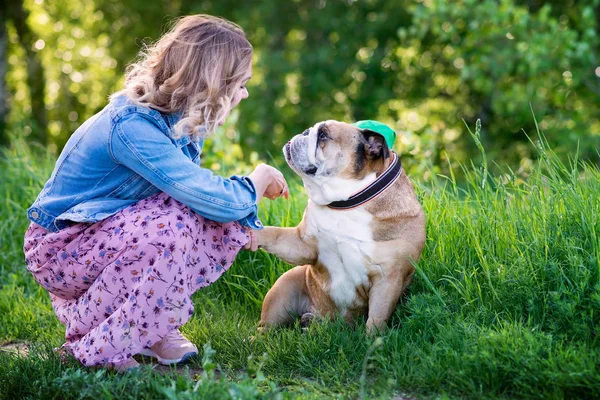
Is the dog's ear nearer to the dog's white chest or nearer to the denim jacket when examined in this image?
the dog's white chest

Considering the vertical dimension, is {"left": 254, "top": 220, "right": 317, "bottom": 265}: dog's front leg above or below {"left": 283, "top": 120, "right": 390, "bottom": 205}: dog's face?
below

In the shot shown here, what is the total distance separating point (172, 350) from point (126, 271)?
48 centimetres

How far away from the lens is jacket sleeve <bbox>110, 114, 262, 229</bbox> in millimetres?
3066

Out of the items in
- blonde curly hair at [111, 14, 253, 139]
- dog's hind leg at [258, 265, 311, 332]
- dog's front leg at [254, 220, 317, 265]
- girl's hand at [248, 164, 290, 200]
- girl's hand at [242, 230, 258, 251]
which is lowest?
dog's hind leg at [258, 265, 311, 332]

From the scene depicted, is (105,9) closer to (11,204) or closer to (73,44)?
(73,44)

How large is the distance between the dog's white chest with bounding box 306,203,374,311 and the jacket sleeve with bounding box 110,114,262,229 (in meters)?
0.48

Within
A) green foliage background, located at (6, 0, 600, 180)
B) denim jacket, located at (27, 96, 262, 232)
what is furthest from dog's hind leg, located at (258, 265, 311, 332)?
green foliage background, located at (6, 0, 600, 180)

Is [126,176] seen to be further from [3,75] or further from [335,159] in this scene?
[3,75]

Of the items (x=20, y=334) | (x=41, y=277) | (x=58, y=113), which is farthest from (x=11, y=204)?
(x=58, y=113)

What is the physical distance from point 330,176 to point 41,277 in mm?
1414

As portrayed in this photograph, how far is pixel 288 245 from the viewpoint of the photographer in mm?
3494

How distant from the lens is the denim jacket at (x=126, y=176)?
3074mm

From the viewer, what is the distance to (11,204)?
18.3 feet

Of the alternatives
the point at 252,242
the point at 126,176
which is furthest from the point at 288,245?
the point at 126,176
